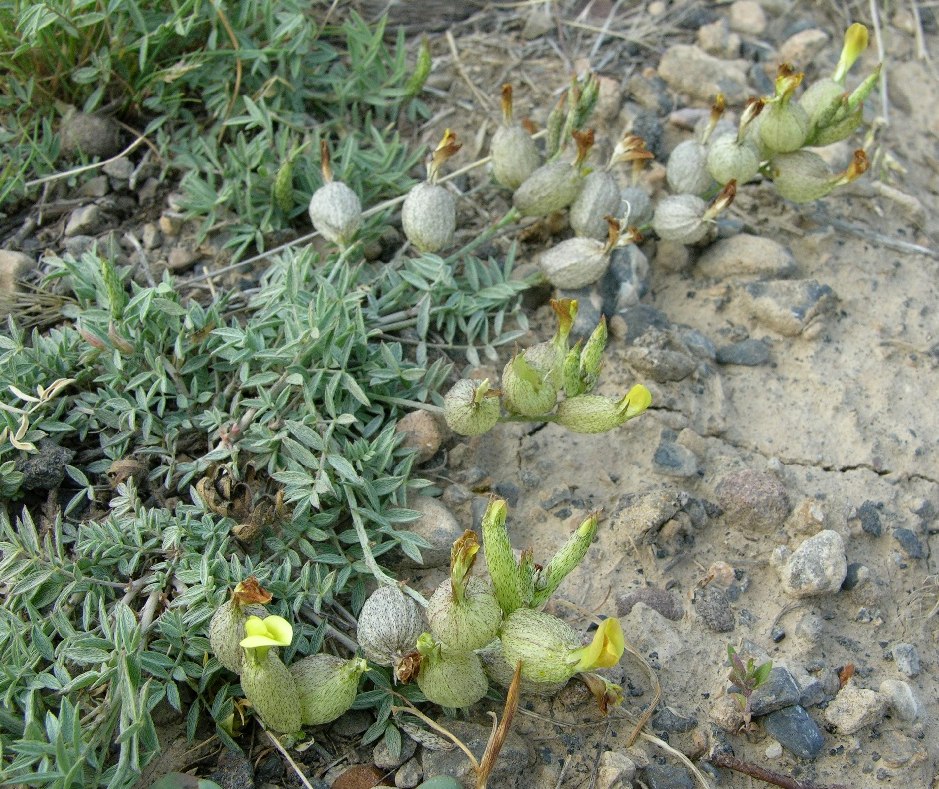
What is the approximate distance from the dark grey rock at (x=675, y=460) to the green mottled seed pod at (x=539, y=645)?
82 cm

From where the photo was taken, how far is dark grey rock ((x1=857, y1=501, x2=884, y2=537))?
2838 mm

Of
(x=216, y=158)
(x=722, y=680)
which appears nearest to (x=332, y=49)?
(x=216, y=158)

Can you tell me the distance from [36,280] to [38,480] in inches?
32.6

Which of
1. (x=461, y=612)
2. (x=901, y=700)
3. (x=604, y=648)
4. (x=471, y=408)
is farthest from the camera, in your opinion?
(x=471, y=408)

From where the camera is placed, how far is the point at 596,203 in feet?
10.6

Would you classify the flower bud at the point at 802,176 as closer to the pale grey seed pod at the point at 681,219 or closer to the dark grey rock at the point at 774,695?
the pale grey seed pod at the point at 681,219

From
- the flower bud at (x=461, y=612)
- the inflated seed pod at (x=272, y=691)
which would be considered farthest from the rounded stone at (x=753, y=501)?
the inflated seed pod at (x=272, y=691)

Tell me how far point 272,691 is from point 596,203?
194cm

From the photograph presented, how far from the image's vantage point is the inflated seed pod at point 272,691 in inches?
86.4

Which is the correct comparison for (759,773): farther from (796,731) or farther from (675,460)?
(675,460)

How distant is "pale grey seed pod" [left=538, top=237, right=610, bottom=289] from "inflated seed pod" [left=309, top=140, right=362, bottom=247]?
668 mm

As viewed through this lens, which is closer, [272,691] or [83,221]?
[272,691]

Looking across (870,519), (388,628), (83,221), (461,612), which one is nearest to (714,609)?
(870,519)

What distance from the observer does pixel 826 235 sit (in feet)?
11.6
